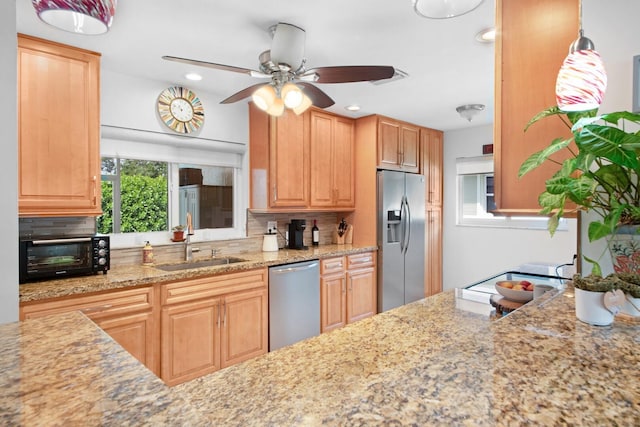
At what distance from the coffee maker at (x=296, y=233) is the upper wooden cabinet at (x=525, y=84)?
2532 millimetres

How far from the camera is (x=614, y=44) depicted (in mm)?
1398

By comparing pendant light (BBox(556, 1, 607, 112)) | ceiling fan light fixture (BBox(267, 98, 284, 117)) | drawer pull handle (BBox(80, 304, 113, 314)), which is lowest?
drawer pull handle (BBox(80, 304, 113, 314))

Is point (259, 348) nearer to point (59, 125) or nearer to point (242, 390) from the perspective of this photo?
point (59, 125)

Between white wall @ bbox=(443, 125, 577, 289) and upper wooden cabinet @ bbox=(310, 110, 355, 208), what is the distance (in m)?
1.58

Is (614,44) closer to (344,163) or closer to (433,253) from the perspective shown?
(344,163)

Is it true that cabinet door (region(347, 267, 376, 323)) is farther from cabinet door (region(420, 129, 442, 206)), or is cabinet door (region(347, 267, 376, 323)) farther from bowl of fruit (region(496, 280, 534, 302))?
bowl of fruit (region(496, 280, 534, 302))

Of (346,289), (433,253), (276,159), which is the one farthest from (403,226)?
(276,159)

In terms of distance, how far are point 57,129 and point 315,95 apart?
1.59 metres

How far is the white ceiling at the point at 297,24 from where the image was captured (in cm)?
190

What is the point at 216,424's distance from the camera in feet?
2.20

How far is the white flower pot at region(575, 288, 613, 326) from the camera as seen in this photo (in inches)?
44.3

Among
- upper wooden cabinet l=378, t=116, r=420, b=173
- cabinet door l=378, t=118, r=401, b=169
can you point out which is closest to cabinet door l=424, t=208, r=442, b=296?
upper wooden cabinet l=378, t=116, r=420, b=173

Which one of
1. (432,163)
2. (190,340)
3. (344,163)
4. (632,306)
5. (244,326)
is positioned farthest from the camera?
(432,163)

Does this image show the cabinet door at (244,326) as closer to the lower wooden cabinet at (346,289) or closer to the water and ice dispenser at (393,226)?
the lower wooden cabinet at (346,289)
